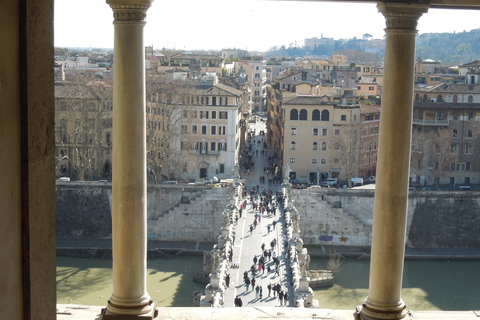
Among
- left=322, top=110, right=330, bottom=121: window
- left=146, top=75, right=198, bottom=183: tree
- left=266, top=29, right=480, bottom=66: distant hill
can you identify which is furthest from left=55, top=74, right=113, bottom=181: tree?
left=266, top=29, right=480, bottom=66: distant hill

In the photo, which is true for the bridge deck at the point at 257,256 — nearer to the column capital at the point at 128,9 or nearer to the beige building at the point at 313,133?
the beige building at the point at 313,133

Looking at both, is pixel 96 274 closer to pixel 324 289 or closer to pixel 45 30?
pixel 324 289

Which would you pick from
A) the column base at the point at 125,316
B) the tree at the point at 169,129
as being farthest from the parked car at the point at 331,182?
the column base at the point at 125,316

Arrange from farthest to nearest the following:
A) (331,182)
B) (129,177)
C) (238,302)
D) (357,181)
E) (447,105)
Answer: (447,105) < (331,182) < (357,181) < (238,302) < (129,177)

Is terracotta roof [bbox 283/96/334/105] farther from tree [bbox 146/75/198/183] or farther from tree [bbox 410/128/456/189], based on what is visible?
tree [bbox 146/75/198/183]

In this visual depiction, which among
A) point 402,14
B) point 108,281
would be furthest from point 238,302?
point 402,14

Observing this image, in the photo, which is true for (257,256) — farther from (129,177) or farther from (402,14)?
(402,14)

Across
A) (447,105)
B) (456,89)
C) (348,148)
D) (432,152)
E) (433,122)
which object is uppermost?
(456,89)
